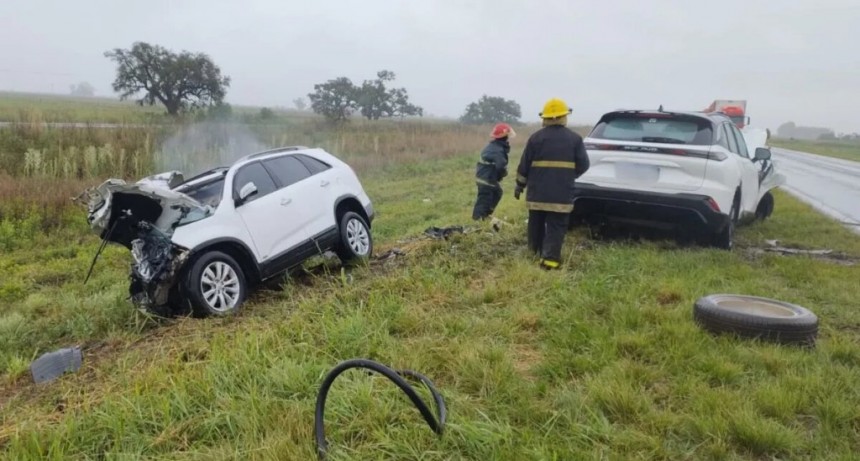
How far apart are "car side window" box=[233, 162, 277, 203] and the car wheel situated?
3.36 ft

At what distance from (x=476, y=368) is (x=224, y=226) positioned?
133 inches

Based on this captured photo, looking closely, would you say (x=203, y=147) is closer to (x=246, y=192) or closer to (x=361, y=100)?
(x=246, y=192)

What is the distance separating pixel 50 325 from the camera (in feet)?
18.6

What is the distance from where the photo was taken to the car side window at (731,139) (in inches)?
263

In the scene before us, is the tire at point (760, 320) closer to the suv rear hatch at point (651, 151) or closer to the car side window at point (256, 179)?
the suv rear hatch at point (651, 151)

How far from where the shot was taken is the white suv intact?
5.92 m

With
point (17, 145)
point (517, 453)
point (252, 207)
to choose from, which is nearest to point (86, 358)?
point (252, 207)

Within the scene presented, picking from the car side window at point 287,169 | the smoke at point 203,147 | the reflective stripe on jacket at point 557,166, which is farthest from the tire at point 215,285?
the smoke at point 203,147

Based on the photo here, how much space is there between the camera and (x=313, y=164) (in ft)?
23.6

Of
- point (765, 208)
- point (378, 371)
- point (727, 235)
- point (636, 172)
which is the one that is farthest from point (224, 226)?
point (765, 208)

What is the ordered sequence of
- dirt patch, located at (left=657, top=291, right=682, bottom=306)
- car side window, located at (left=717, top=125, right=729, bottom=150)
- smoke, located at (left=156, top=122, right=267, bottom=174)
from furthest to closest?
smoke, located at (left=156, top=122, right=267, bottom=174), car side window, located at (left=717, top=125, right=729, bottom=150), dirt patch, located at (left=657, top=291, right=682, bottom=306)

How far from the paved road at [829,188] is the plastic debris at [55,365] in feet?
33.2

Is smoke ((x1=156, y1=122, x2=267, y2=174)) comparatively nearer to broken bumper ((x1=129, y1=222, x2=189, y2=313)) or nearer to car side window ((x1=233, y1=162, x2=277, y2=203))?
car side window ((x1=233, y1=162, x2=277, y2=203))

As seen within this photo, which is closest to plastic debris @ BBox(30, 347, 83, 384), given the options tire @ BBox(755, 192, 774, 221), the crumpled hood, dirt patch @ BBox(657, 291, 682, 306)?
the crumpled hood
